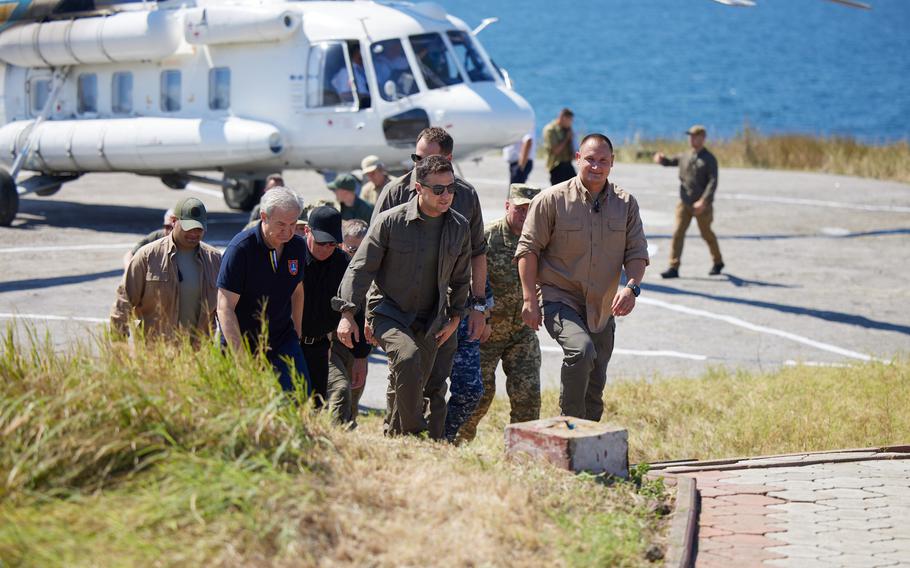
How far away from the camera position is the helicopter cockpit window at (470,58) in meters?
17.9

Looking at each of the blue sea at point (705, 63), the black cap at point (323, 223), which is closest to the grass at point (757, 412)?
the black cap at point (323, 223)

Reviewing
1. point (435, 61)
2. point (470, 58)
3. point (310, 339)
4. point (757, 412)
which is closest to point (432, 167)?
point (310, 339)

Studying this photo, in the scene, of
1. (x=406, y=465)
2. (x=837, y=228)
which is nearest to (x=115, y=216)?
(x=837, y=228)

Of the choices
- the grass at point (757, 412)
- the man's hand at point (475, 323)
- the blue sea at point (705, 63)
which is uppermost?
the man's hand at point (475, 323)

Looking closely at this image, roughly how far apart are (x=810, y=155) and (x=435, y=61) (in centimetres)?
1534

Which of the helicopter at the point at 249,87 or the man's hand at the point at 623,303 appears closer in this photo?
the man's hand at the point at 623,303

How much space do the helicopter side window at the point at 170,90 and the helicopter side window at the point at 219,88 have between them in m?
0.70

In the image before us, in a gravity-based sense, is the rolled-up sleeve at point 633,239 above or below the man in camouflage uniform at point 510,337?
above

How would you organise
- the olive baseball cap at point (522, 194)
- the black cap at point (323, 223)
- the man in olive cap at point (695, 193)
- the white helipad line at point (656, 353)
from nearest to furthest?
1. the black cap at point (323, 223)
2. the olive baseball cap at point (522, 194)
3. the white helipad line at point (656, 353)
4. the man in olive cap at point (695, 193)

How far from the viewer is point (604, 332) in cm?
784

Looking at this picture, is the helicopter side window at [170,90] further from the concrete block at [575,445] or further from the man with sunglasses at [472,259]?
the concrete block at [575,445]

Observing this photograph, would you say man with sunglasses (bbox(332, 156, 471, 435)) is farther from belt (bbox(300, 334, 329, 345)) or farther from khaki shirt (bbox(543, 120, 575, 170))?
khaki shirt (bbox(543, 120, 575, 170))

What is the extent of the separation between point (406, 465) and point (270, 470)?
39.3 inches

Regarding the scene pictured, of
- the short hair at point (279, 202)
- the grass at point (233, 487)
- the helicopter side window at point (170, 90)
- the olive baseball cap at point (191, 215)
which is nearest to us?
the grass at point (233, 487)
